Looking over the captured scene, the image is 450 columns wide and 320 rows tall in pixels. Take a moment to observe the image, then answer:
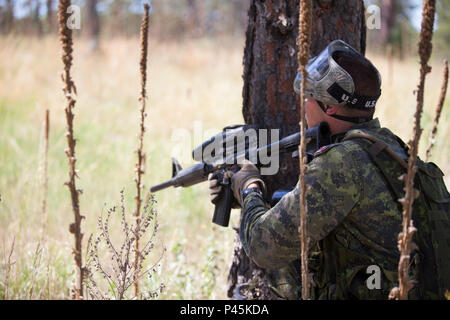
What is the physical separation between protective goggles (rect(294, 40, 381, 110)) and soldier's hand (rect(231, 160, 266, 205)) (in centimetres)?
47

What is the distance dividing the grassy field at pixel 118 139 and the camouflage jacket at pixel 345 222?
2.97 ft

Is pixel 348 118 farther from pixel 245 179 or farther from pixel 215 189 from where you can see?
pixel 215 189

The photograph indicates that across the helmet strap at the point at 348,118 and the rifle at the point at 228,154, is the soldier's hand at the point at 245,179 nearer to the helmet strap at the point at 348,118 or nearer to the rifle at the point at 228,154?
the rifle at the point at 228,154

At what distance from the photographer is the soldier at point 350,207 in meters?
1.76

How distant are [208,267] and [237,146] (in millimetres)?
837

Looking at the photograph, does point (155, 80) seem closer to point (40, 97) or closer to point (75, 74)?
point (75, 74)

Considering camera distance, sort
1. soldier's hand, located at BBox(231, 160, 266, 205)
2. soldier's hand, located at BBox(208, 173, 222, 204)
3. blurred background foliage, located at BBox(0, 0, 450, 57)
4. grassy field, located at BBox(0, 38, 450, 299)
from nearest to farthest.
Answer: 1. soldier's hand, located at BBox(231, 160, 266, 205)
2. soldier's hand, located at BBox(208, 173, 222, 204)
3. grassy field, located at BBox(0, 38, 450, 299)
4. blurred background foliage, located at BBox(0, 0, 450, 57)

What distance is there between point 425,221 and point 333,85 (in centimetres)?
65

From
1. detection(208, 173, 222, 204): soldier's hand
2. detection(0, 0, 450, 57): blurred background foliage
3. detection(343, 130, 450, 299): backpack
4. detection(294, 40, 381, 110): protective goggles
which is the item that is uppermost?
detection(0, 0, 450, 57): blurred background foliage

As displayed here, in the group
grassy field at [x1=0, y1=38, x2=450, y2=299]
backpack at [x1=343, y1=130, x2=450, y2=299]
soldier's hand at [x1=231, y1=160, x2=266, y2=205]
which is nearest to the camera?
backpack at [x1=343, y1=130, x2=450, y2=299]

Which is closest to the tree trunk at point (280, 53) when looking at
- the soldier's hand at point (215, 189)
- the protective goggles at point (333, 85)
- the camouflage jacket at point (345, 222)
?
the soldier's hand at point (215, 189)

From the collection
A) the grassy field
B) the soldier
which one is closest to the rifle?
the soldier

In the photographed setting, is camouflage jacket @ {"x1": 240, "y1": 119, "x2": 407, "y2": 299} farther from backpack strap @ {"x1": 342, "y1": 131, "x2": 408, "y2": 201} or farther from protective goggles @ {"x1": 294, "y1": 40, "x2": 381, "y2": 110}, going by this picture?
protective goggles @ {"x1": 294, "y1": 40, "x2": 381, "y2": 110}

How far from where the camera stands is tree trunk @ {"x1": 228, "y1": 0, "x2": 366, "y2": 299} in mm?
2471
